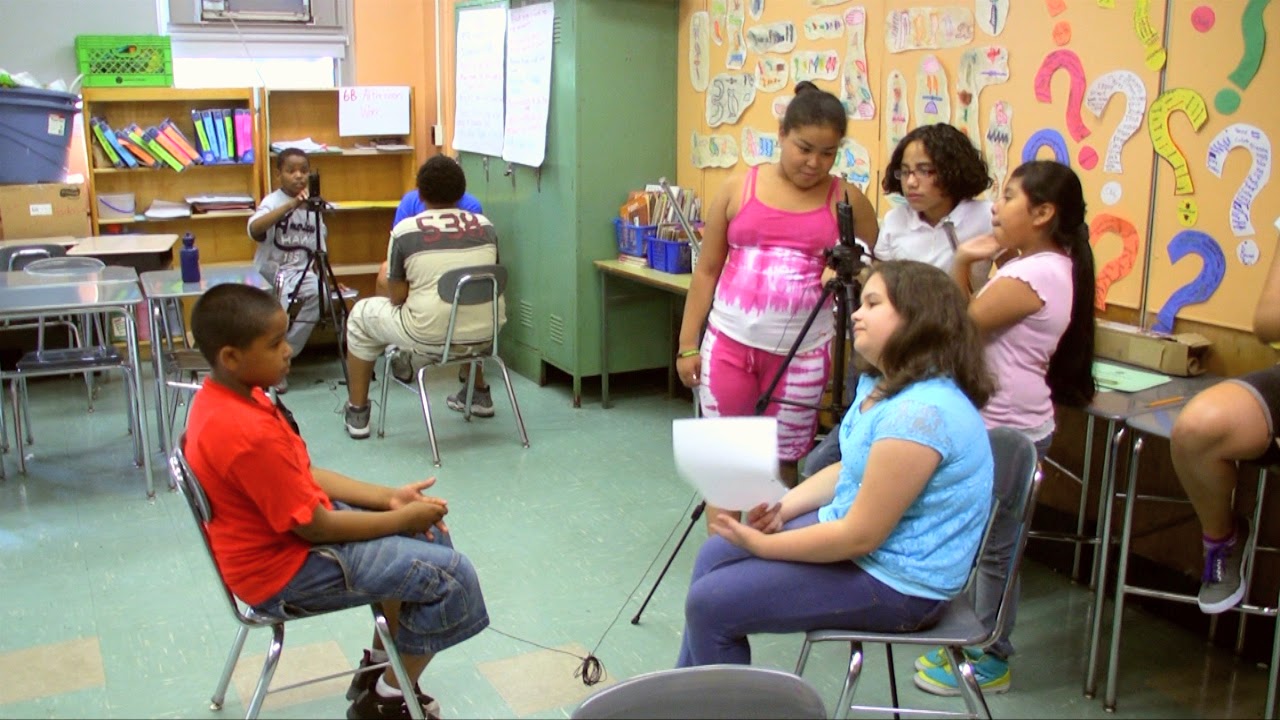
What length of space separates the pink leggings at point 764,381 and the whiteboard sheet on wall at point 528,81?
246 centimetres

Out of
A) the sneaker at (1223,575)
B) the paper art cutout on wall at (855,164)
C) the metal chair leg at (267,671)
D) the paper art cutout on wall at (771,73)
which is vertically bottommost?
the metal chair leg at (267,671)

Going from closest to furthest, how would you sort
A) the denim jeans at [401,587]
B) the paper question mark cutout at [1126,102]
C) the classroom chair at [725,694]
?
the classroom chair at [725,694] < the denim jeans at [401,587] < the paper question mark cutout at [1126,102]

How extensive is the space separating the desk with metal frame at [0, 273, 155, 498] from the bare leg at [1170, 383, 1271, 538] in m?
3.17

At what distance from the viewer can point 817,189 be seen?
2.82m

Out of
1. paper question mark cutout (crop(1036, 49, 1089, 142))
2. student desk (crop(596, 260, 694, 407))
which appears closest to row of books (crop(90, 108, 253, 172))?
student desk (crop(596, 260, 694, 407))

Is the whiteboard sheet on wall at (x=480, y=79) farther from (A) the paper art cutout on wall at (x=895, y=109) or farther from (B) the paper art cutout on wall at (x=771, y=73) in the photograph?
(A) the paper art cutout on wall at (x=895, y=109)

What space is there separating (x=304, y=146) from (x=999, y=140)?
3.97 meters

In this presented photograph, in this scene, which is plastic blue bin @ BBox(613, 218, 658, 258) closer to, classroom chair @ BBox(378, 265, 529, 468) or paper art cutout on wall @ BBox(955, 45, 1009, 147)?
classroom chair @ BBox(378, 265, 529, 468)

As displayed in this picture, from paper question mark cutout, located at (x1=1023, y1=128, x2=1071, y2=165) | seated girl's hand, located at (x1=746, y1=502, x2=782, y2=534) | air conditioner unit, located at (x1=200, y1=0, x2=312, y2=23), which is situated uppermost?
air conditioner unit, located at (x1=200, y1=0, x2=312, y2=23)

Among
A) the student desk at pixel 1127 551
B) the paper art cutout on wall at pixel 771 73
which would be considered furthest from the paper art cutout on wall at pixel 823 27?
the student desk at pixel 1127 551

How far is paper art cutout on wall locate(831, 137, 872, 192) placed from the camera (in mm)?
3979

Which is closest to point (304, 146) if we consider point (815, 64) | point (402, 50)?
point (402, 50)

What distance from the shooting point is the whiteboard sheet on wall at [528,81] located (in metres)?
5.00

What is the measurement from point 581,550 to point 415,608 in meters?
1.26
